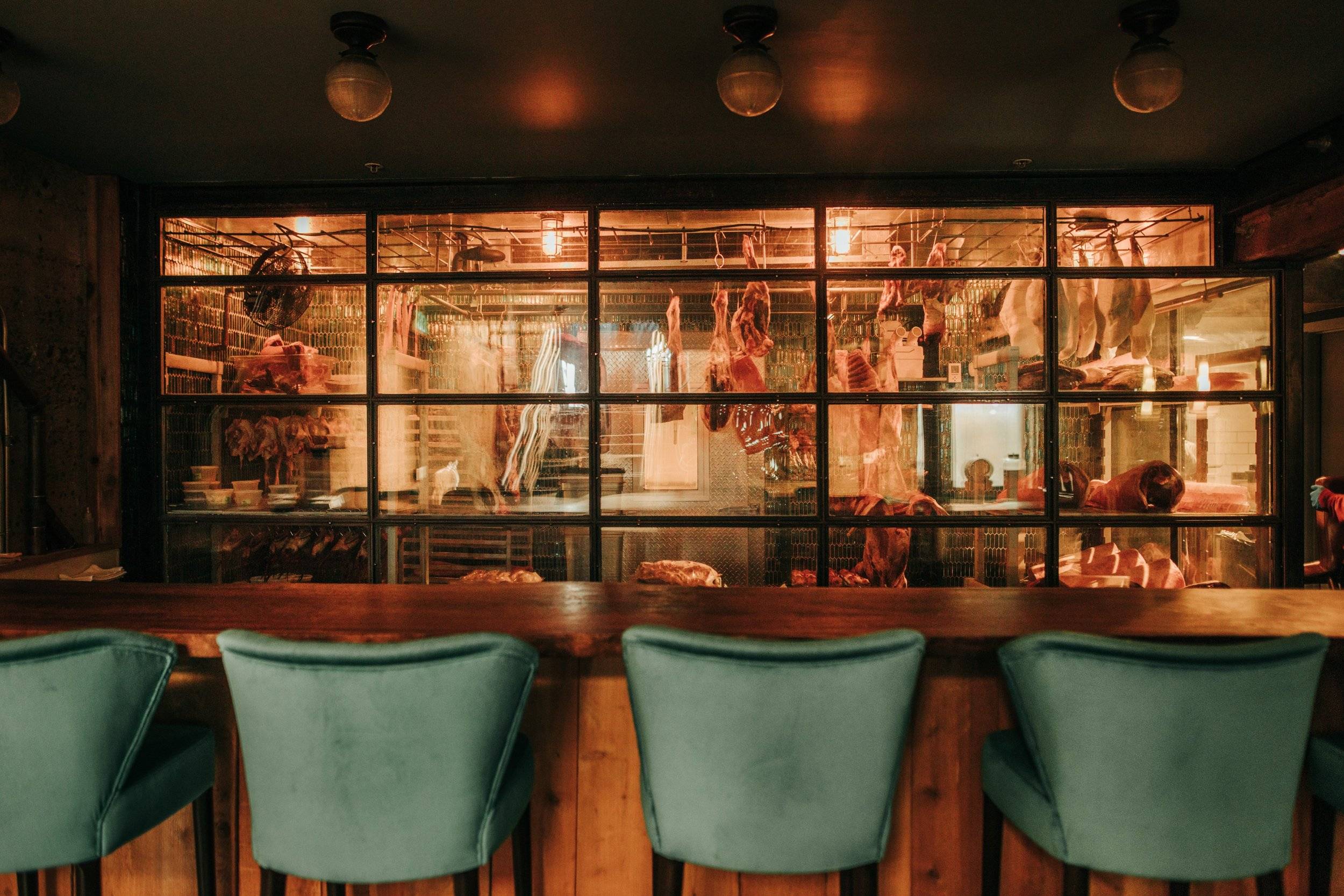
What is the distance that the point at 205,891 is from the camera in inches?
53.1

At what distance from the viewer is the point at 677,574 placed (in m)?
3.26

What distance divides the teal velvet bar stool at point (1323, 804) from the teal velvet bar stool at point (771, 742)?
885 millimetres

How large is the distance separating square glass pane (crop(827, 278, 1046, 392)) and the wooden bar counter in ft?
6.58

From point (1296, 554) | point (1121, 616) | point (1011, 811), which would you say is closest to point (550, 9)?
point (1121, 616)

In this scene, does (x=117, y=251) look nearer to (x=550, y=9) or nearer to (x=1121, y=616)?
(x=550, y=9)

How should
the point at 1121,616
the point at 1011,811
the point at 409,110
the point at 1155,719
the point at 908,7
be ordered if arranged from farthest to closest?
the point at 409,110
the point at 908,7
the point at 1121,616
the point at 1011,811
the point at 1155,719

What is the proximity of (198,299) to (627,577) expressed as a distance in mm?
2756

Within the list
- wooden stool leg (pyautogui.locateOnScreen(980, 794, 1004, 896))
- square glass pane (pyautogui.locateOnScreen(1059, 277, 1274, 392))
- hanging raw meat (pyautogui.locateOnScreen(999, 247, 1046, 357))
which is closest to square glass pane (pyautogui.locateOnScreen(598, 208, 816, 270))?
hanging raw meat (pyautogui.locateOnScreen(999, 247, 1046, 357))

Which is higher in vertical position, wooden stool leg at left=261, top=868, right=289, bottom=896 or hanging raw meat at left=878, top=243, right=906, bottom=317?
hanging raw meat at left=878, top=243, right=906, bottom=317

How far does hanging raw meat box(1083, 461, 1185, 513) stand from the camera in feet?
11.2

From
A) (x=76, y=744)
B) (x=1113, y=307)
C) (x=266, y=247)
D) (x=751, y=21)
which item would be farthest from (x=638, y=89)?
(x=1113, y=307)

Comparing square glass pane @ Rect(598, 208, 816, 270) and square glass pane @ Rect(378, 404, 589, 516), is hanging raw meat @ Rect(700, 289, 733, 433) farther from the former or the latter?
square glass pane @ Rect(378, 404, 589, 516)

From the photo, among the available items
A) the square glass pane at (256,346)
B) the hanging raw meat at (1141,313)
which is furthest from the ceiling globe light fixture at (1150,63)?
the square glass pane at (256,346)

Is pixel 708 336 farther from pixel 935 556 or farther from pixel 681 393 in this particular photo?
pixel 935 556
